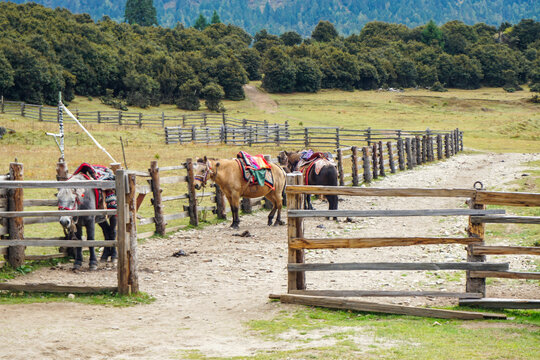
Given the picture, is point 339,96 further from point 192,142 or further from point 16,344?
point 16,344

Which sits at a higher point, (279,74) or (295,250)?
(279,74)

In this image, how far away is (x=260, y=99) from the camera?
263 feet

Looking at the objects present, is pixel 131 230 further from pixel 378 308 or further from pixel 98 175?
pixel 378 308

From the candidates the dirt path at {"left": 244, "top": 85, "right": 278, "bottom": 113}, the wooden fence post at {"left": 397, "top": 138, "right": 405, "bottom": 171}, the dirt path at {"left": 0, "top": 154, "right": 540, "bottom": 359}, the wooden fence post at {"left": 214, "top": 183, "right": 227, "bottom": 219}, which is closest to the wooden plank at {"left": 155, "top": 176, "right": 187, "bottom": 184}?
the dirt path at {"left": 0, "top": 154, "right": 540, "bottom": 359}

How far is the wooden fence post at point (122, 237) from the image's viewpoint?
25.4 ft

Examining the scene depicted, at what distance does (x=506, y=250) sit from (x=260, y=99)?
74.5 meters

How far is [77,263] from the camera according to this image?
9.59 metres

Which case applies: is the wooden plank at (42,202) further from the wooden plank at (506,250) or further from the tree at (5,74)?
the tree at (5,74)

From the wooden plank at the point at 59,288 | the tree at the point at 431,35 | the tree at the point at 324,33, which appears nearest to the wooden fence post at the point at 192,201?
the wooden plank at the point at 59,288

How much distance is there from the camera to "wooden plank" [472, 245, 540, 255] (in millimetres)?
6688

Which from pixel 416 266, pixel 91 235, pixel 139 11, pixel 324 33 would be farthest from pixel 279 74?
pixel 139 11

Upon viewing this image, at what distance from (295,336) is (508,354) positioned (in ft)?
6.52

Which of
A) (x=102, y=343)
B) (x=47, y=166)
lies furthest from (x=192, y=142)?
(x=102, y=343)

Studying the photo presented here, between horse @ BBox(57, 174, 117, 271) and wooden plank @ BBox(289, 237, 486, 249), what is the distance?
3390 millimetres
